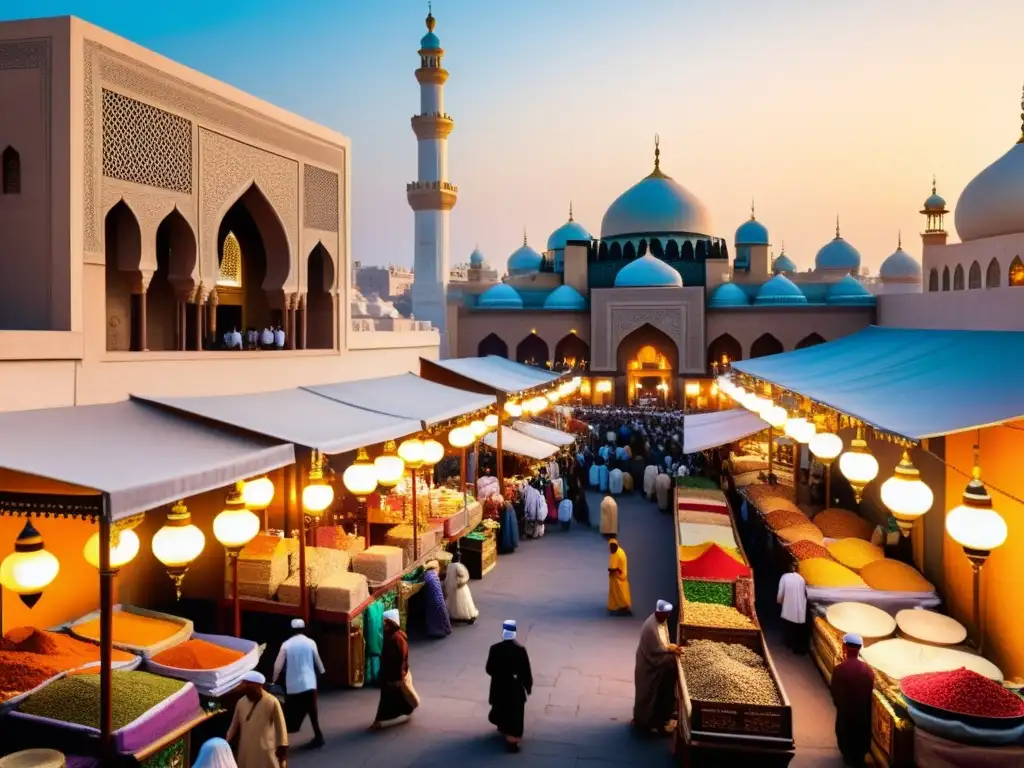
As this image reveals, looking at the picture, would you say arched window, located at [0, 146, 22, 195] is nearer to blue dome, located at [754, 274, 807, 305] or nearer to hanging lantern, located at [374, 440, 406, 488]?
hanging lantern, located at [374, 440, 406, 488]

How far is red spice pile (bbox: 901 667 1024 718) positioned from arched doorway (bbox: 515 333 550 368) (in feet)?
82.6

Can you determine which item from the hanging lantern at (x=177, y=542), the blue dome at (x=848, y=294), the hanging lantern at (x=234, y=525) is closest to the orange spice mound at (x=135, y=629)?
the hanging lantern at (x=234, y=525)

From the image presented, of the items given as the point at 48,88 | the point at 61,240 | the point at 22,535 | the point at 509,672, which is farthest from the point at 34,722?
the point at 48,88

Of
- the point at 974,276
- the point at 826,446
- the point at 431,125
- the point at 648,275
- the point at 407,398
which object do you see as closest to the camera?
the point at 826,446

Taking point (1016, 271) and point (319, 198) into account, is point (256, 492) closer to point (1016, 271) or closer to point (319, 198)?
point (319, 198)

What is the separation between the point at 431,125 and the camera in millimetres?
24406

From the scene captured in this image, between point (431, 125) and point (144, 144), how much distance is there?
703 inches

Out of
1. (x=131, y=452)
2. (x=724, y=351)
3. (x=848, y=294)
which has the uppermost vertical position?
(x=848, y=294)

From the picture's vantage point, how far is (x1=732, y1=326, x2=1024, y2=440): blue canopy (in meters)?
6.04

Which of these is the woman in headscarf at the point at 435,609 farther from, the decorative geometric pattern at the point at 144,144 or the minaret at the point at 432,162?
the minaret at the point at 432,162

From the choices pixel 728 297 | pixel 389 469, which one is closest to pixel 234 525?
pixel 389 469

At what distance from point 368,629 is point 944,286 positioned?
1466 cm

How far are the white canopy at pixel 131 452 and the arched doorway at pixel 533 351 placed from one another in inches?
950

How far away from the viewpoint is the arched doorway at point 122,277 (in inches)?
301
